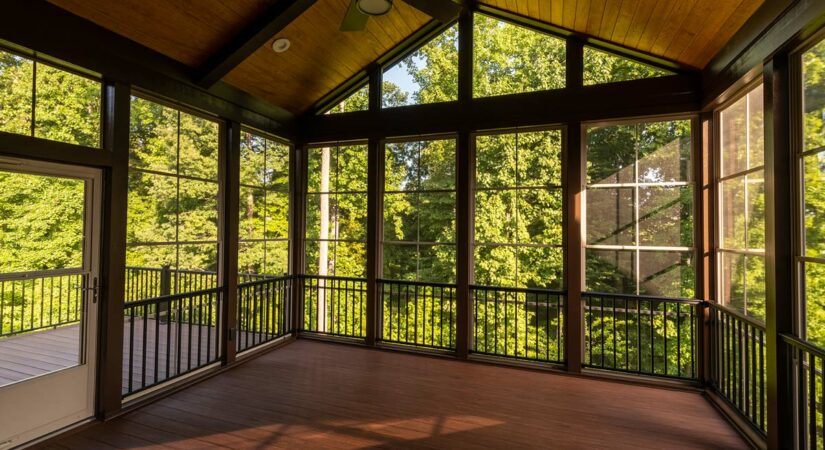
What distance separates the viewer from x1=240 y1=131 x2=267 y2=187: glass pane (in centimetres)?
457

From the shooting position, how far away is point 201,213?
161 inches

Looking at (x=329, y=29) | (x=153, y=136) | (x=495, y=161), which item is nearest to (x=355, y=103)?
(x=329, y=29)

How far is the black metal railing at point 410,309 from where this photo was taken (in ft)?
15.7

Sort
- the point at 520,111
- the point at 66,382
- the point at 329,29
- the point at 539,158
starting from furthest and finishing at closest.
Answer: the point at 539,158, the point at 520,111, the point at 329,29, the point at 66,382

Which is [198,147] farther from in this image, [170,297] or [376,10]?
[376,10]

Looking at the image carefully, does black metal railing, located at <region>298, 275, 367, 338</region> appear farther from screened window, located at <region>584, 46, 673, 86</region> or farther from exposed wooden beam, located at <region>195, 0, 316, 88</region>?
screened window, located at <region>584, 46, 673, 86</region>

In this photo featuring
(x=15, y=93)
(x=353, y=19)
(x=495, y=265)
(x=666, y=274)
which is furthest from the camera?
(x=495, y=265)

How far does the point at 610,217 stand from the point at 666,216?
0.49 meters

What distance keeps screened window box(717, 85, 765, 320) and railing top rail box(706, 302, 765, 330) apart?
44 mm

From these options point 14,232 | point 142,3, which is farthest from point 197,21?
point 14,232

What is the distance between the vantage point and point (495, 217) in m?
4.63

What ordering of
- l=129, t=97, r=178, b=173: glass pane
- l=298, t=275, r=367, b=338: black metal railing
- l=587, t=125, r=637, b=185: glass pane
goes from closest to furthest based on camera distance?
l=129, t=97, r=178, b=173: glass pane < l=587, t=125, r=637, b=185: glass pane < l=298, t=275, r=367, b=338: black metal railing

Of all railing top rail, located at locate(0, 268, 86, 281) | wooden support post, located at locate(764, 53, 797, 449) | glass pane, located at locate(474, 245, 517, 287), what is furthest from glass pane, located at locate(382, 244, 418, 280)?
wooden support post, located at locate(764, 53, 797, 449)

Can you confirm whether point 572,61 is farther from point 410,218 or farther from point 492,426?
point 492,426
